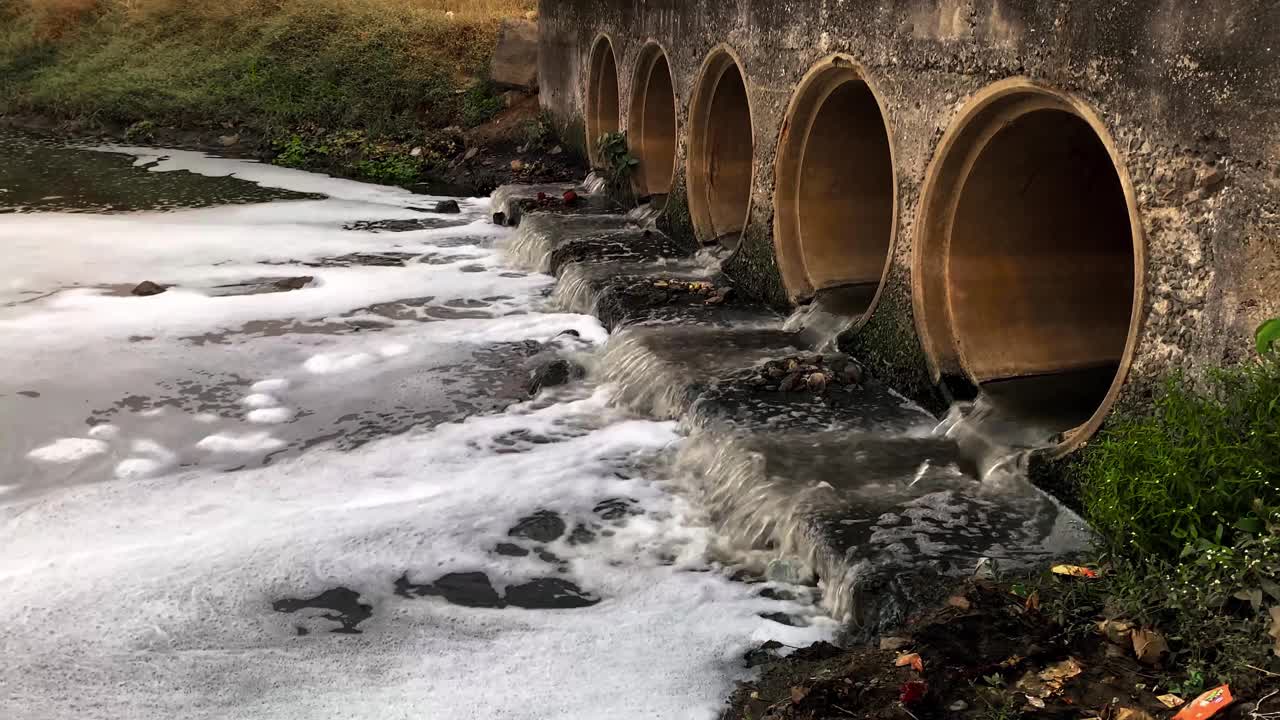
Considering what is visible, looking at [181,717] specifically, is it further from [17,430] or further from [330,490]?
[17,430]

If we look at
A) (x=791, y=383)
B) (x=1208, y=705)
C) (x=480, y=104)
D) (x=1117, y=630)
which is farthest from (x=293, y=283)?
(x=1208, y=705)

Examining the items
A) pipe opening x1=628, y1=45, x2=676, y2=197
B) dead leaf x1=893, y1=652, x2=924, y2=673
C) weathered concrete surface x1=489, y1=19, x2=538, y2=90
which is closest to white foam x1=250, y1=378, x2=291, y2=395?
pipe opening x1=628, y1=45, x2=676, y2=197

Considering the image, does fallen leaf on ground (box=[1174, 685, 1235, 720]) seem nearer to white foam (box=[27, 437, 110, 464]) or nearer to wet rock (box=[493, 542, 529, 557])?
wet rock (box=[493, 542, 529, 557])

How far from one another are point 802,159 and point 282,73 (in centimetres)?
1556

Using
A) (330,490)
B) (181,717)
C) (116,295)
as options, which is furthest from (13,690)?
(116,295)

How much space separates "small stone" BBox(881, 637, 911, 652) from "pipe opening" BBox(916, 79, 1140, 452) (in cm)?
223

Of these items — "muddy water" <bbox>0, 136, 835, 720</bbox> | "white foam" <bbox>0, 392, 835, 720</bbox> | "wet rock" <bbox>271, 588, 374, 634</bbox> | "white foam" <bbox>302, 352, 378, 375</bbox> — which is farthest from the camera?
"white foam" <bbox>302, 352, 378, 375</bbox>

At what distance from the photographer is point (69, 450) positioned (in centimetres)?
713

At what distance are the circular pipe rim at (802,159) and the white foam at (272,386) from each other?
384 centimetres

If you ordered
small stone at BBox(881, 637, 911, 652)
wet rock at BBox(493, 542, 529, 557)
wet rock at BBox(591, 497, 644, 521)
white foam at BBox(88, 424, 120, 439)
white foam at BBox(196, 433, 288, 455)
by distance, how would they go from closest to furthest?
1. small stone at BBox(881, 637, 911, 652)
2. wet rock at BBox(493, 542, 529, 557)
3. wet rock at BBox(591, 497, 644, 521)
4. white foam at BBox(196, 433, 288, 455)
5. white foam at BBox(88, 424, 120, 439)

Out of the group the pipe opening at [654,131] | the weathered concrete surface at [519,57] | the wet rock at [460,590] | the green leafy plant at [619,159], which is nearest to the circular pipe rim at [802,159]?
the wet rock at [460,590]

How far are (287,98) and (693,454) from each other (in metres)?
16.5

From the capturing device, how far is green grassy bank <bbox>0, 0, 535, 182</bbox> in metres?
19.1

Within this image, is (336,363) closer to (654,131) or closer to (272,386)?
(272,386)
